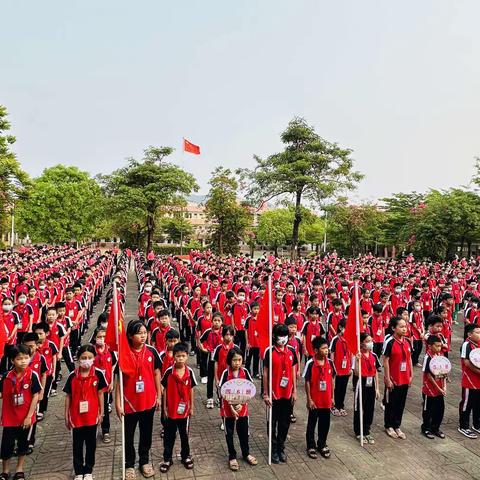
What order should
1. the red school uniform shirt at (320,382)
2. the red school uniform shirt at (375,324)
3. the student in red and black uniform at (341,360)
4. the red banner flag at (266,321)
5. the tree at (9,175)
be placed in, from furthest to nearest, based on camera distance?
the tree at (9,175)
the red school uniform shirt at (375,324)
the student in red and black uniform at (341,360)
the red banner flag at (266,321)
the red school uniform shirt at (320,382)

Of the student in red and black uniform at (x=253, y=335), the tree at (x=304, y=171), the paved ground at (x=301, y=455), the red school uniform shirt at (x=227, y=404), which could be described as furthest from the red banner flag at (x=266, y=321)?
the tree at (x=304, y=171)

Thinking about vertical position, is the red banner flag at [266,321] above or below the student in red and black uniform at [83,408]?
above

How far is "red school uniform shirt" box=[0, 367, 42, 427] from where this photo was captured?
430cm

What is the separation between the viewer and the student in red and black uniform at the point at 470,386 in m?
5.64

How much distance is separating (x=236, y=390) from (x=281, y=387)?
A: 2.21 ft

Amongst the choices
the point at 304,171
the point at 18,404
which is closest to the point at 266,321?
the point at 18,404

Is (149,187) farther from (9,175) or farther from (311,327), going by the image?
(311,327)

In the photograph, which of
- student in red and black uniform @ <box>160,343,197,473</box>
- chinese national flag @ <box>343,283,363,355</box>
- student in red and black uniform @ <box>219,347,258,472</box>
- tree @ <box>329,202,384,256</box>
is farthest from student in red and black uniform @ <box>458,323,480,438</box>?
tree @ <box>329,202,384,256</box>

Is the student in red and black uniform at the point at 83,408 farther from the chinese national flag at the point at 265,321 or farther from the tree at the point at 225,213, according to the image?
the tree at the point at 225,213

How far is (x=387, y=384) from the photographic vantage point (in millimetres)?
5574

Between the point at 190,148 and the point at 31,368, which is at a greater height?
the point at 190,148

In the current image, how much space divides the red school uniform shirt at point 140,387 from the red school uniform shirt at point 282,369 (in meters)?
1.49

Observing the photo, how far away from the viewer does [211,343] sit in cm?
663

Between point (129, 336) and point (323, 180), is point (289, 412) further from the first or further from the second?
point (323, 180)
